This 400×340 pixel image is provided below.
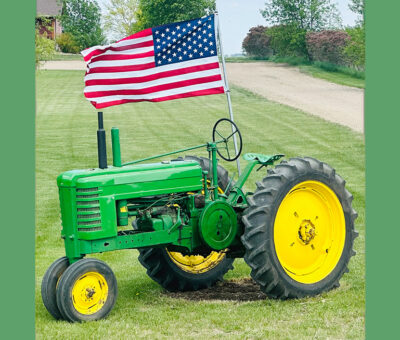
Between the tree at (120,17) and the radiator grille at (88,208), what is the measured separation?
265cm

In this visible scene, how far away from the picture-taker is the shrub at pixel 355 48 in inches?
428

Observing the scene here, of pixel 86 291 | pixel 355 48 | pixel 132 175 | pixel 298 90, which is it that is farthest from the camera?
pixel 298 90

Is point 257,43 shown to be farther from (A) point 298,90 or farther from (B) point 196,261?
(B) point 196,261

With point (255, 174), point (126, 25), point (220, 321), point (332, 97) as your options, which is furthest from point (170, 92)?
point (255, 174)

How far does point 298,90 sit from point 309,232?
5234 mm

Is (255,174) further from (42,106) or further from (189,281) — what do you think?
(189,281)

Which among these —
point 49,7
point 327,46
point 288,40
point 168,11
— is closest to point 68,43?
point 49,7

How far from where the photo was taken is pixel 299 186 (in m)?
7.67

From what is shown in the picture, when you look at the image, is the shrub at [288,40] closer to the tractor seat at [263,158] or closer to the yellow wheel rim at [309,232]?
the tractor seat at [263,158]

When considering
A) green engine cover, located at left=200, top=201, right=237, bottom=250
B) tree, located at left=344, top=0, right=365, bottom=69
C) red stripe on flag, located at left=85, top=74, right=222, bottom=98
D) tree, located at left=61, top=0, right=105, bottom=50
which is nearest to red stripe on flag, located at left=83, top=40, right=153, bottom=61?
red stripe on flag, located at left=85, top=74, right=222, bottom=98

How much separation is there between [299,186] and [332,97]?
4908 millimetres

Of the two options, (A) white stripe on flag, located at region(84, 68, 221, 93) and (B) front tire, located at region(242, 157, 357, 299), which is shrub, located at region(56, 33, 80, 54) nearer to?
(A) white stripe on flag, located at region(84, 68, 221, 93)

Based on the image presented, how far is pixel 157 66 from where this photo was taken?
8.34 meters

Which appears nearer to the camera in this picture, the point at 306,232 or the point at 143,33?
the point at 306,232
